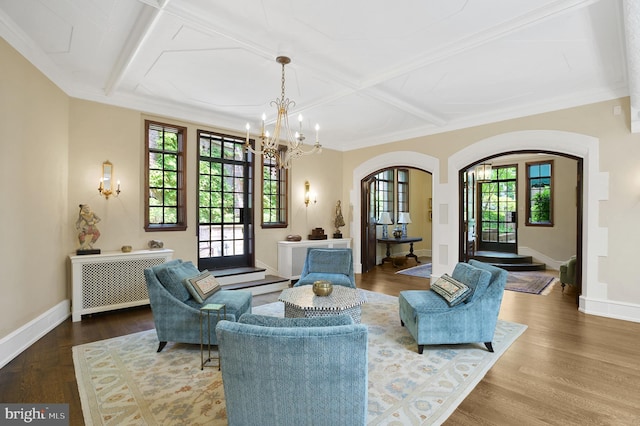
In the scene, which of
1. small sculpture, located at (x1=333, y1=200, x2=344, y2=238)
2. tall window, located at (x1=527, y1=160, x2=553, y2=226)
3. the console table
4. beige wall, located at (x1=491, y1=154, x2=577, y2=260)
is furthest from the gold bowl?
tall window, located at (x1=527, y1=160, x2=553, y2=226)

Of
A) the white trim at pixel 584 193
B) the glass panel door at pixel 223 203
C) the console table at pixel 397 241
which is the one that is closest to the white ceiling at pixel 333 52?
the white trim at pixel 584 193

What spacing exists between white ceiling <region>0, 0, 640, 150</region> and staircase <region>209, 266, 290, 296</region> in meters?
2.81

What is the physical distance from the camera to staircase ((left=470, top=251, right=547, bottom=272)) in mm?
8023

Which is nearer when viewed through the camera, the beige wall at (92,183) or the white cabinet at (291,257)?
the beige wall at (92,183)

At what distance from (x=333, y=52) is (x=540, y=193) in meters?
7.89

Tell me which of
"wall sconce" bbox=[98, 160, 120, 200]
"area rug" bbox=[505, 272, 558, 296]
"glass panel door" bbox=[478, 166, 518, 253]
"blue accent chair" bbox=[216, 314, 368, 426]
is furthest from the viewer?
"glass panel door" bbox=[478, 166, 518, 253]

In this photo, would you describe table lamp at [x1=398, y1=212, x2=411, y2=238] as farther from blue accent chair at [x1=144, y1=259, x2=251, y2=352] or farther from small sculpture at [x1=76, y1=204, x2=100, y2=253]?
small sculpture at [x1=76, y1=204, x2=100, y2=253]

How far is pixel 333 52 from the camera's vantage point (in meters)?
3.45

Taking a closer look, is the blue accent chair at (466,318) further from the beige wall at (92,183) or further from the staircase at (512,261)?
the staircase at (512,261)

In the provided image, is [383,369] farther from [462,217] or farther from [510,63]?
[462,217]

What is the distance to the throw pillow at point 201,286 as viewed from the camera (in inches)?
133

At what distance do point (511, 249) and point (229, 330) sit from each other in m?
9.46

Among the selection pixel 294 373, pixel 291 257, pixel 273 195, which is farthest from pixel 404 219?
pixel 294 373

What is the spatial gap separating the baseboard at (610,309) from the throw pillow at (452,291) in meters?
2.59
